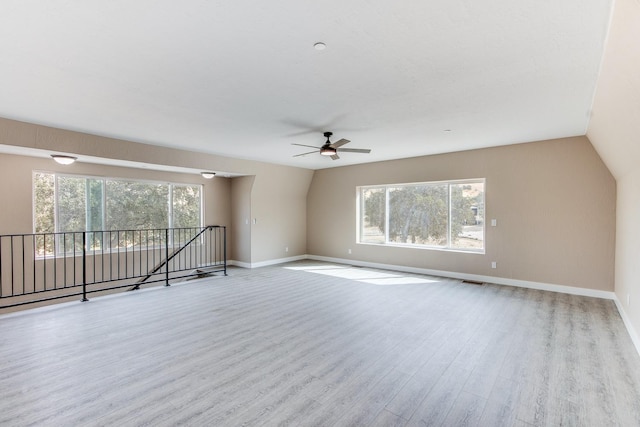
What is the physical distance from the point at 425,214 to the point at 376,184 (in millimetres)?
1425

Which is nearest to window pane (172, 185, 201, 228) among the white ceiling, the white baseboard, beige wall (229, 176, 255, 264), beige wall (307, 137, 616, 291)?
beige wall (229, 176, 255, 264)

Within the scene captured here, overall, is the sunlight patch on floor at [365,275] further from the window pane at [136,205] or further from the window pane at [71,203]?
the window pane at [71,203]

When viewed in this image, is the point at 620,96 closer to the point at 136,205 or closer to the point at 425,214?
the point at 425,214

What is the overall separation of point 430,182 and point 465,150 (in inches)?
38.1

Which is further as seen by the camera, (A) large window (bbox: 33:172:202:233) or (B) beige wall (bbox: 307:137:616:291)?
(A) large window (bbox: 33:172:202:233)

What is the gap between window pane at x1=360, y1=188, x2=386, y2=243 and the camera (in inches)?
305

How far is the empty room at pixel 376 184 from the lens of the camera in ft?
7.00

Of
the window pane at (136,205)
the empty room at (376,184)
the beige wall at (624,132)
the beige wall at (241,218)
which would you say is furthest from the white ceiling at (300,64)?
the beige wall at (241,218)

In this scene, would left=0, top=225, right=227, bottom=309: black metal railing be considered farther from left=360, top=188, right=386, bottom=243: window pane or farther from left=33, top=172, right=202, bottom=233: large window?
left=360, top=188, right=386, bottom=243: window pane

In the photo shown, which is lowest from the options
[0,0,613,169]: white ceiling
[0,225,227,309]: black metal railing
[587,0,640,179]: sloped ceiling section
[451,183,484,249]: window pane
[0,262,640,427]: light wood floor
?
[0,262,640,427]: light wood floor

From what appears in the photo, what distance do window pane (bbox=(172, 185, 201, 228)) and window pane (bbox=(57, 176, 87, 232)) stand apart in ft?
5.84

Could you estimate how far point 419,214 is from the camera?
709cm

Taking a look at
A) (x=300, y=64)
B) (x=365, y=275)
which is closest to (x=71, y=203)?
(x=300, y=64)

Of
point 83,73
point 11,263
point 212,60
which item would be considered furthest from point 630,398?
point 11,263
